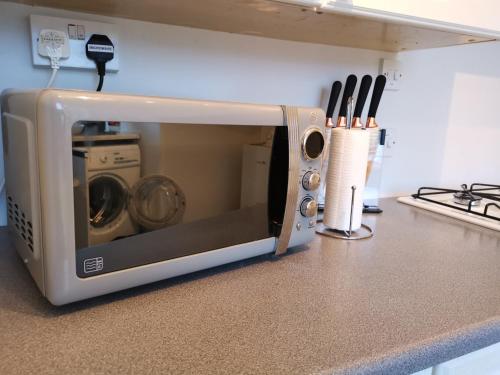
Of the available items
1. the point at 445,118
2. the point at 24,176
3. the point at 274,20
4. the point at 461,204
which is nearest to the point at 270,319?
the point at 24,176

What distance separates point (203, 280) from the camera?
0.62 metres

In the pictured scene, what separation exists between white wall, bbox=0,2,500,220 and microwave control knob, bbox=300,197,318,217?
14.6 inches

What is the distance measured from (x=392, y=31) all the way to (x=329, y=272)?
1.86 feet

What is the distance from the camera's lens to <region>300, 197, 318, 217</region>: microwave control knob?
2.26 ft

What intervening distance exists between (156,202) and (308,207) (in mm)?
278

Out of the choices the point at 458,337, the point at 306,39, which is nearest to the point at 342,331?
the point at 458,337

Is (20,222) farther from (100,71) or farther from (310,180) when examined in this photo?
(310,180)

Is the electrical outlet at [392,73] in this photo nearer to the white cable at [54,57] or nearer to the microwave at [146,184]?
the microwave at [146,184]

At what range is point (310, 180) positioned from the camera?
679 millimetres

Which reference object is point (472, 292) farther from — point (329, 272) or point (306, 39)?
point (306, 39)

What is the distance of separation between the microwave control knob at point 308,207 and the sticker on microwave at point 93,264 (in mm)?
350

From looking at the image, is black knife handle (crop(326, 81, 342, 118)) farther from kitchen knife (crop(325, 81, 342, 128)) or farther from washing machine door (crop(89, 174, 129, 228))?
washing machine door (crop(89, 174, 129, 228))

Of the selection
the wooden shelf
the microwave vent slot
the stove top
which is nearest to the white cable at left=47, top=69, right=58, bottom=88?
the wooden shelf

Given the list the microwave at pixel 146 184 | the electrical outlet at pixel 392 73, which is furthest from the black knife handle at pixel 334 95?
the microwave at pixel 146 184
